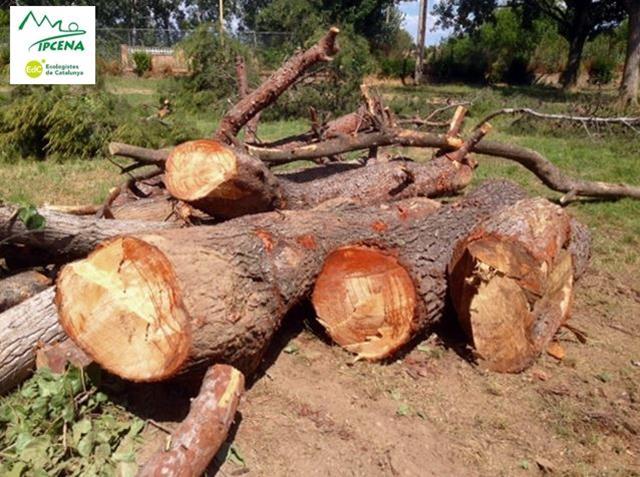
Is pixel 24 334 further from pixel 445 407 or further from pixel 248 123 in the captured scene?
pixel 248 123

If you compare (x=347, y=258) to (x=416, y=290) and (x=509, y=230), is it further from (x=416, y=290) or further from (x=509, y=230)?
(x=509, y=230)

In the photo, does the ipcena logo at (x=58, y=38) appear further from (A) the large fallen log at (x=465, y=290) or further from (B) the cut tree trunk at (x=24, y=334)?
(A) the large fallen log at (x=465, y=290)

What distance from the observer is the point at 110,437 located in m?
2.82

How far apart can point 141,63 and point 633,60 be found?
15962 millimetres

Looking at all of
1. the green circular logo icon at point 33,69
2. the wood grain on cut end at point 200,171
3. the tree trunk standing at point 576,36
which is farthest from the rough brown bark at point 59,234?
the tree trunk standing at point 576,36

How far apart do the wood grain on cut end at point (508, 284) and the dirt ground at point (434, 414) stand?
0.14 meters

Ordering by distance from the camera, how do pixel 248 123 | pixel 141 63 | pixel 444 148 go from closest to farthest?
pixel 248 123 < pixel 444 148 < pixel 141 63

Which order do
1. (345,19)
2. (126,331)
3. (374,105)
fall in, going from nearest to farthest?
(126,331) → (374,105) → (345,19)

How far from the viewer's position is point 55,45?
10.1 meters

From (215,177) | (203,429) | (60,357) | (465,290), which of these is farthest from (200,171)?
(203,429)

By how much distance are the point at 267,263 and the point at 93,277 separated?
2.78 ft

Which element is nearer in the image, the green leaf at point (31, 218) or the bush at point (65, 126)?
the green leaf at point (31, 218)

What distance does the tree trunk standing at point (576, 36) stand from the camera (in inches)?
959

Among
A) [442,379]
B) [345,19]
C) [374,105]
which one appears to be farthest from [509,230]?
[345,19]
